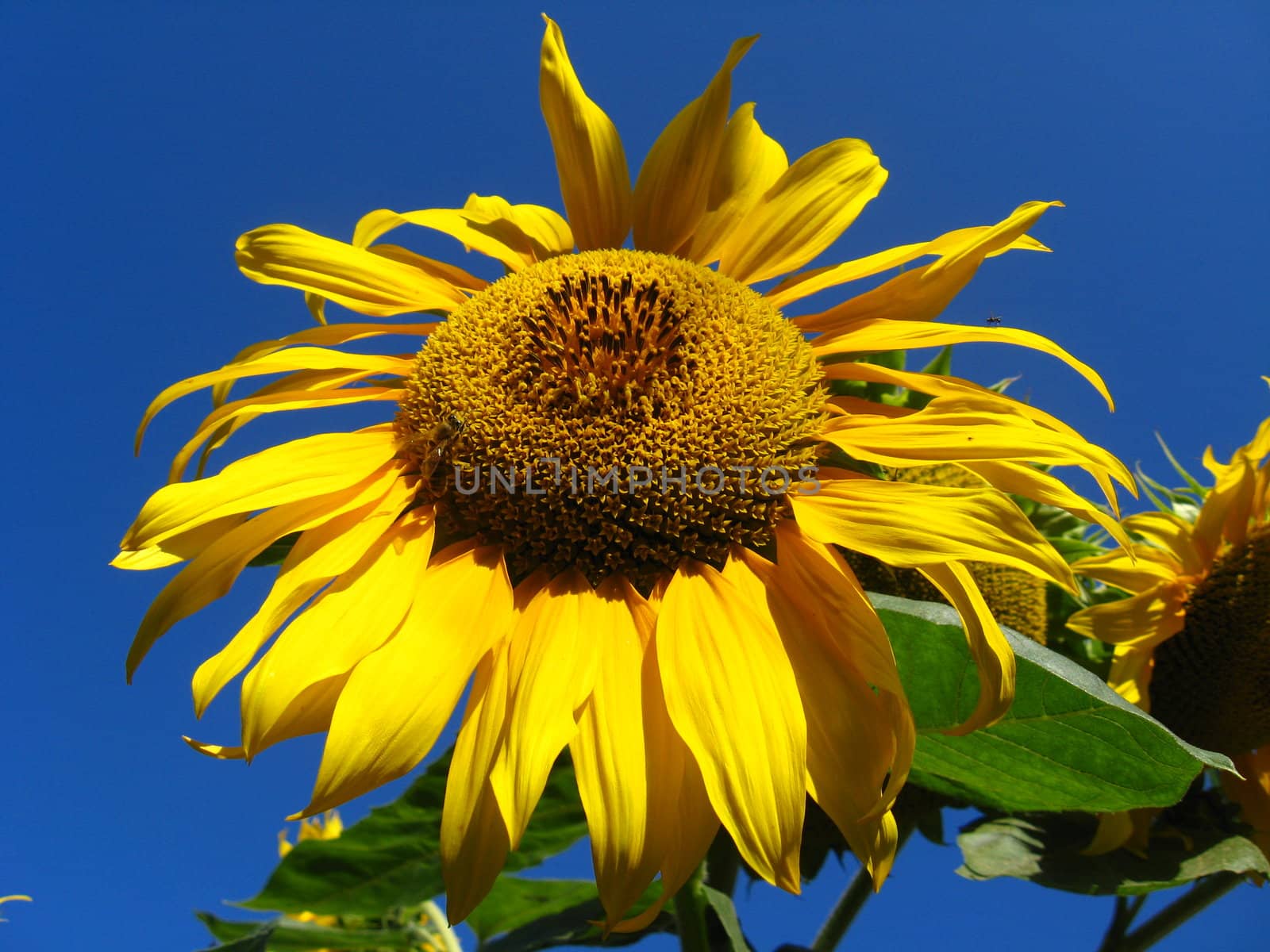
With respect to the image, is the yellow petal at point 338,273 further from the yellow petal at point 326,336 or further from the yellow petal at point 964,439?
the yellow petal at point 964,439

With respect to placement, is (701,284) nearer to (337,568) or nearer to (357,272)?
(357,272)

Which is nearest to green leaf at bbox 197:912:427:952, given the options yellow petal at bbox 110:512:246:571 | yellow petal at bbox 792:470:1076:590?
yellow petal at bbox 110:512:246:571

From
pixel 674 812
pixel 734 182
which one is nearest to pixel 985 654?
pixel 674 812

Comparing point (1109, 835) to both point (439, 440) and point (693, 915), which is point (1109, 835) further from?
point (439, 440)

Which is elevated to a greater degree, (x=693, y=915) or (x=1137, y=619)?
(x=1137, y=619)

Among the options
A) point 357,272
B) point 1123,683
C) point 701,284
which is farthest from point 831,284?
point 1123,683

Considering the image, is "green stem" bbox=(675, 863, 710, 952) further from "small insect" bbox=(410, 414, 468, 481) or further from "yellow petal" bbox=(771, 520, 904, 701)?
"small insect" bbox=(410, 414, 468, 481)
